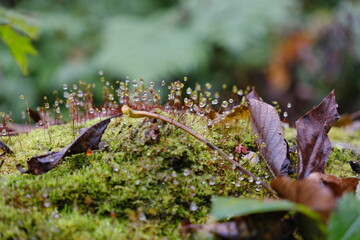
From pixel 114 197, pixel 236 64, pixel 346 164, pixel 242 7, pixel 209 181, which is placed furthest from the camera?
pixel 236 64

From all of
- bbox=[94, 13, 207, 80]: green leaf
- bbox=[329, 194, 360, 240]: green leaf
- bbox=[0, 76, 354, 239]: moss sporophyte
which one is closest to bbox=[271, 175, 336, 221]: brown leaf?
bbox=[329, 194, 360, 240]: green leaf

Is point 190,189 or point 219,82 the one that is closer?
point 190,189

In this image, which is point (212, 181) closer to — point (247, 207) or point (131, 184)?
point (131, 184)

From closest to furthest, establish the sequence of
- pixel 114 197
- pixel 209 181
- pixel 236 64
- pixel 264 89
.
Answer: pixel 114 197
pixel 209 181
pixel 236 64
pixel 264 89

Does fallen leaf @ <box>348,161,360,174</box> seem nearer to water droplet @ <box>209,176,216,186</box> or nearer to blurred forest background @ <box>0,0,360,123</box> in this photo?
water droplet @ <box>209,176,216,186</box>

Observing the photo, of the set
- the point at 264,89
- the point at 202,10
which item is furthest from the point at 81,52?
the point at 264,89

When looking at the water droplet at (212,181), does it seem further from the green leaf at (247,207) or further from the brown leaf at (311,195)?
the green leaf at (247,207)

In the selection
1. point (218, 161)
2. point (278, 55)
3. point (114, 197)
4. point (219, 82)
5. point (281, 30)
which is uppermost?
point (281, 30)

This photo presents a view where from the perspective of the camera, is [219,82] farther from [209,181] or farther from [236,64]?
[209,181]
